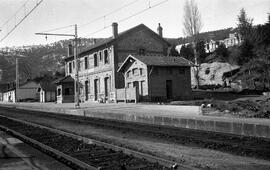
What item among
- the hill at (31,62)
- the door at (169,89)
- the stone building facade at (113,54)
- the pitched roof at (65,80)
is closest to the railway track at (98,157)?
the door at (169,89)

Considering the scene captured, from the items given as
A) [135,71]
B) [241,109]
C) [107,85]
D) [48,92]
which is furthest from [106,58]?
[241,109]

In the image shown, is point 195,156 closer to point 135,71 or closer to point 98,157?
point 98,157

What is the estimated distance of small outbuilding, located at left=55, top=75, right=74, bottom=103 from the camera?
55.5m

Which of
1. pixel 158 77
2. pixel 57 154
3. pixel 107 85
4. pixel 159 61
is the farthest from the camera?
pixel 107 85

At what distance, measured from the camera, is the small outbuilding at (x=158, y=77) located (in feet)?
128

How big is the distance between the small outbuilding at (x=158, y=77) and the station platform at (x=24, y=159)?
87.7 feet

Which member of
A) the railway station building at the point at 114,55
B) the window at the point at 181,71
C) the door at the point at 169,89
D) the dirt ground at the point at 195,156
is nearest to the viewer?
the dirt ground at the point at 195,156

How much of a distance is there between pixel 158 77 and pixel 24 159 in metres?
30.6

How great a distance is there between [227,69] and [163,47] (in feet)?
50.8

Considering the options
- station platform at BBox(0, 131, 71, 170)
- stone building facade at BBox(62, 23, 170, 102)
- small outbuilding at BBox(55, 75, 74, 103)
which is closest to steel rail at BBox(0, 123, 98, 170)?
station platform at BBox(0, 131, 71, 170)

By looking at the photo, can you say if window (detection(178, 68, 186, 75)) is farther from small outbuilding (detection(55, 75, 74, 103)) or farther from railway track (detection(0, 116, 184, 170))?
railway track (detection(0, 116, 184, 170))

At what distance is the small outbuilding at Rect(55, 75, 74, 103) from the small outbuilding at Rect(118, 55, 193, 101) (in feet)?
50.6

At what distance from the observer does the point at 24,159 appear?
9.50 m

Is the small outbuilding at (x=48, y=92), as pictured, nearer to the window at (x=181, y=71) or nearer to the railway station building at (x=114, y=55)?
the railway station building at (x=114, y=55)
